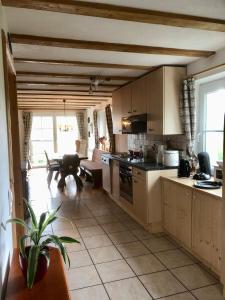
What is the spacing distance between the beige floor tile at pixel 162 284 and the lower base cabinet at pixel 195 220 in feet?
1.34

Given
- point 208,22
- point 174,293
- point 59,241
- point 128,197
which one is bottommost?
point 174,293

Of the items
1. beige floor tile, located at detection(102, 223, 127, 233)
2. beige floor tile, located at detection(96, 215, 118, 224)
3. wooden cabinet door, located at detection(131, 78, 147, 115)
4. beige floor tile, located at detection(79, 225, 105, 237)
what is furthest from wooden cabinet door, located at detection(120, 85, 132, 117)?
beige floor tile, located at detection(79, 225, 105, 237)

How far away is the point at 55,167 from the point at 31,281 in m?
5.26

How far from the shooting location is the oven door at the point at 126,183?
3.84 metres

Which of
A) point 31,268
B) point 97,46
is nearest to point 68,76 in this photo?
point 97,46

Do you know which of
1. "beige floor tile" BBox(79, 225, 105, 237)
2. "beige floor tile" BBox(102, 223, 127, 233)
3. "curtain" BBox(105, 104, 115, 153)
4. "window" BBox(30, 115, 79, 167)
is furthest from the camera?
"window" BBox(30, 115, 79, 167)

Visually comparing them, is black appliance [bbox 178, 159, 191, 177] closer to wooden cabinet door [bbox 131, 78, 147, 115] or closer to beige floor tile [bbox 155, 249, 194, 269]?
beige floor tile [bbox 155, 249, 194, 269]

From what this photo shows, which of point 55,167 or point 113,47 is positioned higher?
point 113,47

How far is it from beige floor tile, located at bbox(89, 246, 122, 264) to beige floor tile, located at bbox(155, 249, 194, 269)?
1.55 ft

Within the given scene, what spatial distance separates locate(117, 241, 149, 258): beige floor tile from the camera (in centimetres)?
277

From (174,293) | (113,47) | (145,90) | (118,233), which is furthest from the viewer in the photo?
(145,90)

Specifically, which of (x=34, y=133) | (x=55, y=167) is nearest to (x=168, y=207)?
(x=55, y=167)

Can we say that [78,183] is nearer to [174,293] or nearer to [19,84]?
[19,84]

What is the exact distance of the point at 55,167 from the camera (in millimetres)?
6355
